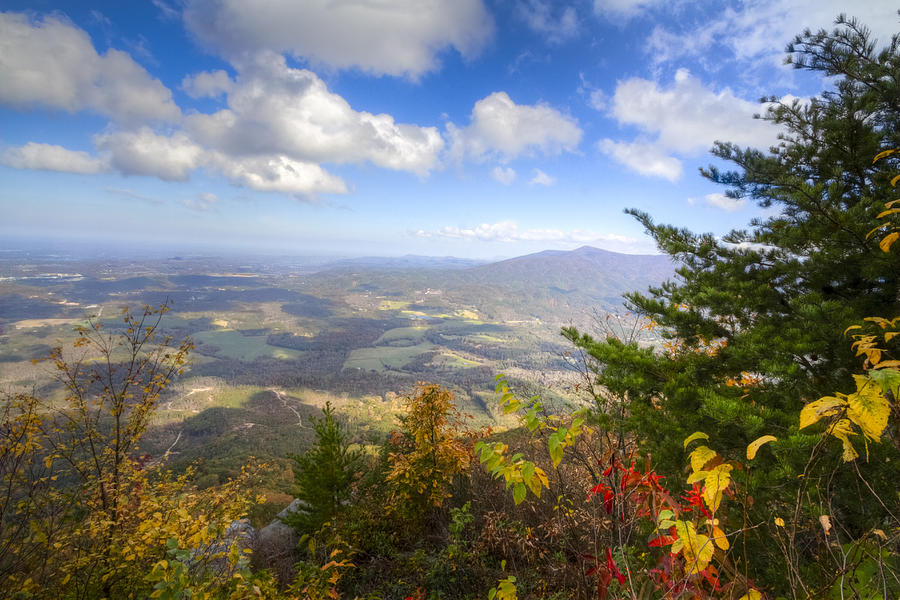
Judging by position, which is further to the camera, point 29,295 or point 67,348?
point 29,295

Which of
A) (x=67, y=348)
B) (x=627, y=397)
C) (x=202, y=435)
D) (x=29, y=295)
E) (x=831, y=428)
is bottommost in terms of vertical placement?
(x=202, y=435)

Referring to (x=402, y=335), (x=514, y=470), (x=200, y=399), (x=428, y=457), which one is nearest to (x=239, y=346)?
(x=200, y=399)

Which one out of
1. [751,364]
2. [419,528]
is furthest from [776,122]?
[419,528]

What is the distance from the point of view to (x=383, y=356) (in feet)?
479

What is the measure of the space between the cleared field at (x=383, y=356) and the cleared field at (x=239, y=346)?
26.1m

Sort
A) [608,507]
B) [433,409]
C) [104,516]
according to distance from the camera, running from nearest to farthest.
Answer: [608,507], [104,516], [433,409]

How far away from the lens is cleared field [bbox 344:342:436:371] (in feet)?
440

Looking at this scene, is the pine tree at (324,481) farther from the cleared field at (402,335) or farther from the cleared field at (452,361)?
the cleared field at (402,335)

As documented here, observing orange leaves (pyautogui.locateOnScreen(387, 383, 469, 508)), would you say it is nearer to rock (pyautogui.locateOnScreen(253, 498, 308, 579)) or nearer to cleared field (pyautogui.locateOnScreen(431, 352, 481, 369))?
rock (pyautogui.locateOnScreen(253, 498, 308, 579))

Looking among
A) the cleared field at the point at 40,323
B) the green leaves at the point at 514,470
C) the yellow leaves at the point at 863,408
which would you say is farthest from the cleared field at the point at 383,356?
the yellow leaves at the point at 863,408

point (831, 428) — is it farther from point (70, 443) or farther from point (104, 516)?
point (70, 443)

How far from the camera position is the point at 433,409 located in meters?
7.64

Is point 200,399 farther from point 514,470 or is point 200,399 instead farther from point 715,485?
point 715,485

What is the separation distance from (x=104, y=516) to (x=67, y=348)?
163528mm
